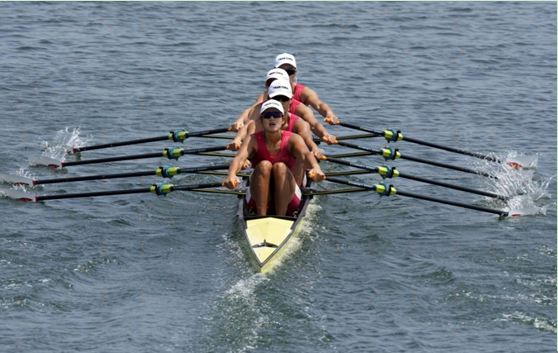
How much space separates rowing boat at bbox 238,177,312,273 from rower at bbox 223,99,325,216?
307 millimetres

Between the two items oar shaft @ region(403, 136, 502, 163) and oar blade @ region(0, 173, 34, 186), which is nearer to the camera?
oar blade @ region(0, 173, 34, 186)

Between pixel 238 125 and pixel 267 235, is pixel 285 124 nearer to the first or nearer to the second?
pixel 238 125

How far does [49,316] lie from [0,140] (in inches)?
401

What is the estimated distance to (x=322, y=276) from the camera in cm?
1744

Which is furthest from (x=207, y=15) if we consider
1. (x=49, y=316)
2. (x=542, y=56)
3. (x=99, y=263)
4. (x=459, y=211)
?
(x=49, y=316)

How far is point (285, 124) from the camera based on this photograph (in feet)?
65.5

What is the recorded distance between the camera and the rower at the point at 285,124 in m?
19.5

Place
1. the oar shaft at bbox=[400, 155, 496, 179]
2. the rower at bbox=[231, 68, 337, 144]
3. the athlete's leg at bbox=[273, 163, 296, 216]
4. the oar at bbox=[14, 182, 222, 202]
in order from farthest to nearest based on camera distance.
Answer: the oar shaft at bbox=[400, 155, 496, 179], the rower at bbox=[231, 68, 337, 144], the oar at bbox=[14, 182, 222, 202], the athlete's leg at bbox=[273, 163, 296, 216]

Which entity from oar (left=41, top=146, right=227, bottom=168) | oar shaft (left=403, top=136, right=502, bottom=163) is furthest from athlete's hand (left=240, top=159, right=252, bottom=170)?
oar shaft (left=403, top=136, right=502, bottom=163)

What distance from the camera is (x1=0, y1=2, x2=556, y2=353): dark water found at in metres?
15.5

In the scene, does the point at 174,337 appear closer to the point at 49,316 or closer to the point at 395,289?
the point at 49,316

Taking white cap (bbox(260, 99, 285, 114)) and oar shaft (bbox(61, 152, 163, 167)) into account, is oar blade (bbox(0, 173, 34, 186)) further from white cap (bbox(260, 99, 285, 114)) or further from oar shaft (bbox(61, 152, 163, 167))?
white cap (bbox(260, 99, 285, 114))

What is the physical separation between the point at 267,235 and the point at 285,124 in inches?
106

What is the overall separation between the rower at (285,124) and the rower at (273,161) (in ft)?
2.16
